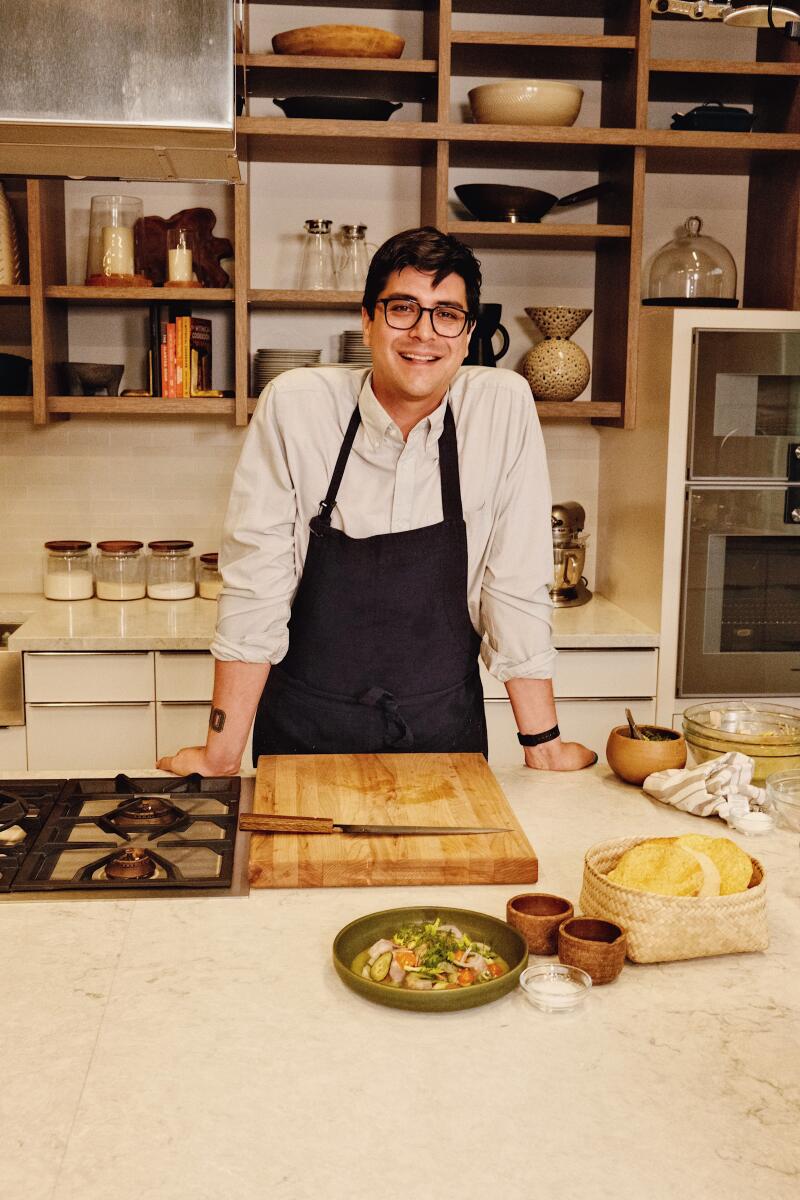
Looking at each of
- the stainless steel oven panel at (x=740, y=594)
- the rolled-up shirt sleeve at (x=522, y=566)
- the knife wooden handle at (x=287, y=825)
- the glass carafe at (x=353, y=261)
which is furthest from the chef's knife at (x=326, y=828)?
the glass carafe at (x=353, y=261)

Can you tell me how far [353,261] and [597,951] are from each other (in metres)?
2.89

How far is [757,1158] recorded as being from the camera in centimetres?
103

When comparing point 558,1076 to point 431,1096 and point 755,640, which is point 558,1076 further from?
point 755,640

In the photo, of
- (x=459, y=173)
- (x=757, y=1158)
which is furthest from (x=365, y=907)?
(x=459, y=173)

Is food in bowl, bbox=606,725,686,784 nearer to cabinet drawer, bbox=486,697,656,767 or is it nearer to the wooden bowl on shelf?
cabinet drawer, bbox=486,697,656,767

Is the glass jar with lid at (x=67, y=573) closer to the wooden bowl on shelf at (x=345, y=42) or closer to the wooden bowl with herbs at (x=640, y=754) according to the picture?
the wooden bowl on shelf at (x=345, y=42)

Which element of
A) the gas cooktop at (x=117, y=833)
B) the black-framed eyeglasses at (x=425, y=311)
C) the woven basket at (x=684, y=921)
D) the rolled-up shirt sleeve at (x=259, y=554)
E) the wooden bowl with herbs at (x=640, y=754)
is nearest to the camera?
the woven basket at (x=684, y=921)

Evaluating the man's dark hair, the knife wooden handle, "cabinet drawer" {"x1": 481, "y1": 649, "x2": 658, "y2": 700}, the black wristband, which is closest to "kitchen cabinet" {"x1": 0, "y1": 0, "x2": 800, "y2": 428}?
"cabinet drawer" {"x1": 481, "y1": 649, "x2": 658, "y2": 700}

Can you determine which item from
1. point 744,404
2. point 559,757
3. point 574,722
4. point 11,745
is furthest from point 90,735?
point 744,404

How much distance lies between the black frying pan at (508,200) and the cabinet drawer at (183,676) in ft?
5.40

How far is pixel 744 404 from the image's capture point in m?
3.52

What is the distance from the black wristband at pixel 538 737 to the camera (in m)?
2.20

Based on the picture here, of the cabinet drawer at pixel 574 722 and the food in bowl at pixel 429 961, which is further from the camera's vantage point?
the cabinet drawer at pixel 574 722

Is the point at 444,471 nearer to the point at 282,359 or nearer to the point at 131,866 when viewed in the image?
the point at 131,866
